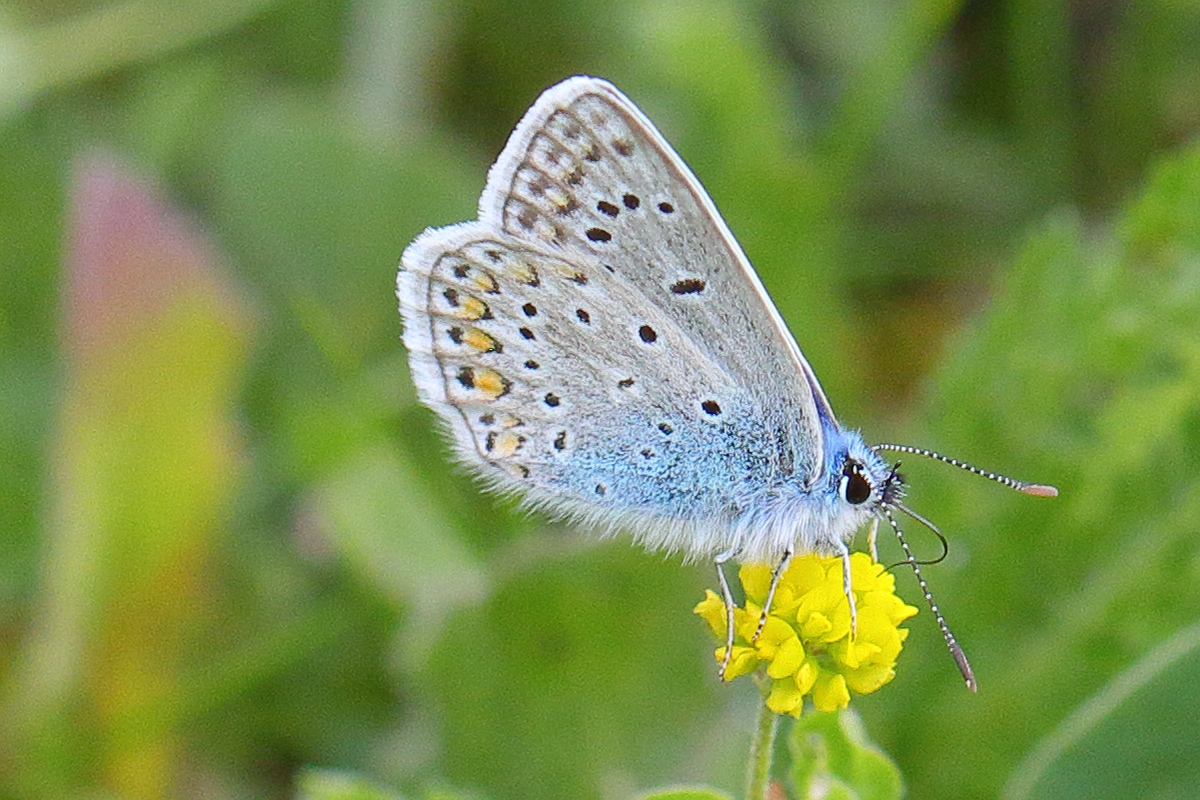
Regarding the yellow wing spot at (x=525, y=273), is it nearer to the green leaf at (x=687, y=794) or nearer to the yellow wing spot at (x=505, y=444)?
the yellow wing spot at (x=505, y=444)

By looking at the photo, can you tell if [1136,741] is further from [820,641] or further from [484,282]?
[484,282]

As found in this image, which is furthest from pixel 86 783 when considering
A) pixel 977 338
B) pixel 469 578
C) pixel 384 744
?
pixel 977 338

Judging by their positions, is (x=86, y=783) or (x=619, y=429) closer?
(x=619, y=429)

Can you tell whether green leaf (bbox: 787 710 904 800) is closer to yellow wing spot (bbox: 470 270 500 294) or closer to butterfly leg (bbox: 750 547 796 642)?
butterfly leg (bbox: 750 547 796 642)

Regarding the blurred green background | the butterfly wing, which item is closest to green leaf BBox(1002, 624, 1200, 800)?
the blurred green background

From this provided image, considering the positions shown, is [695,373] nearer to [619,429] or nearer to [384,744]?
[619,429]

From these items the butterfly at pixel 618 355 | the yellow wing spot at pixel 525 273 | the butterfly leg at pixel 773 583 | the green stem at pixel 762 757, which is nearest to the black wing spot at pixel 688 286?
the butterfly at pixel 618 355

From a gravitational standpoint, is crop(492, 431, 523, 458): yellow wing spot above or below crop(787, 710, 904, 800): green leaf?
above
